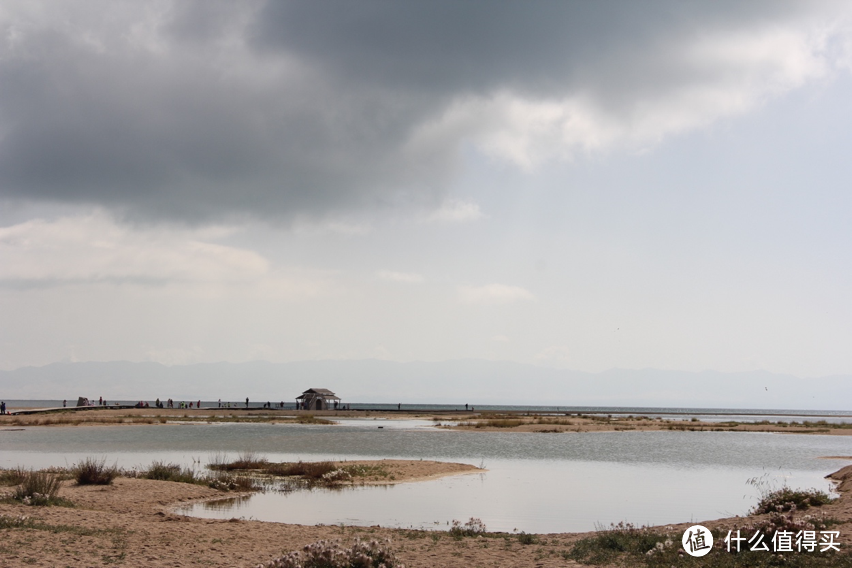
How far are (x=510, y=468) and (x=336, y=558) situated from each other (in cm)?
2224

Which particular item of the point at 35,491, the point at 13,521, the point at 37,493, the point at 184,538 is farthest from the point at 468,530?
the point at 35,491

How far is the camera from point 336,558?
11.0 metres

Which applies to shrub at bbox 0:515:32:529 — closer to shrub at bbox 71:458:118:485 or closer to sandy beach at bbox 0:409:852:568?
sandy beach at bbox 0:409:852:568

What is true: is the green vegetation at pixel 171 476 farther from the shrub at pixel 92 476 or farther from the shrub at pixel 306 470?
the shrub at pixel 306 470

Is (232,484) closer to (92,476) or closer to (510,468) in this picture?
(92,476)

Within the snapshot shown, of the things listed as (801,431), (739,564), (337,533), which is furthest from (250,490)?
(801,431)

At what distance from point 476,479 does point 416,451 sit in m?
13.8

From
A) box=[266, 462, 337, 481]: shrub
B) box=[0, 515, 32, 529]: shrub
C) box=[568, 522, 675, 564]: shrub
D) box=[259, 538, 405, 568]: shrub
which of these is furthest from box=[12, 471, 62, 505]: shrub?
box=[568, 522, 675, 564]: shrub

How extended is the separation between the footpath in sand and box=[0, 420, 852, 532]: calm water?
2396mm

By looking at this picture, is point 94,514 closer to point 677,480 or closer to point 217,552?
point 217,552

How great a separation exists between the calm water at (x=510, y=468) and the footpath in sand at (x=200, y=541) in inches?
94.3

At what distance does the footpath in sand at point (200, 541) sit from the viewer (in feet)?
39.8

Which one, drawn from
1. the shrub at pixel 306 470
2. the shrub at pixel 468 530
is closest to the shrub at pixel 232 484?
the shrub at pixel 306 470

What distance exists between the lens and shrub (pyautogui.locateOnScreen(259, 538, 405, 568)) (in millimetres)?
10945
